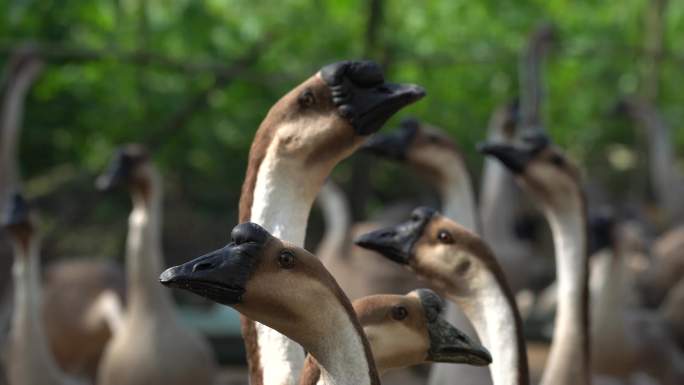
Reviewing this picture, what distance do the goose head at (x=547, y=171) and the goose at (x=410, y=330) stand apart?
2.24 meters

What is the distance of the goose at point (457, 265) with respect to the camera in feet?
15.8

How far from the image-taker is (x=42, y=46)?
466 inches

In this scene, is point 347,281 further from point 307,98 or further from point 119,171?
point 307,98

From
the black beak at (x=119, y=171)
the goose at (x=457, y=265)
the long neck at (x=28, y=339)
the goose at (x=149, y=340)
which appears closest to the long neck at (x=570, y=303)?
the goose at (x=457, y=265)

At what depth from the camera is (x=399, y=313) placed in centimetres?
404

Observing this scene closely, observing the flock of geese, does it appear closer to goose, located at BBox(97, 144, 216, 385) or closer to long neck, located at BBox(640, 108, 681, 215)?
goose, located at BBox(97, 144, 216, 385)

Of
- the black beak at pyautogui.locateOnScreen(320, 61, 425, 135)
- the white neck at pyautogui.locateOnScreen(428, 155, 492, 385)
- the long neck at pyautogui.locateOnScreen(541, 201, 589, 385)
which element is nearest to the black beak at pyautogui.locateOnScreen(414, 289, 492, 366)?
the black beak at pyautogui.locateOnScreen(320, 61, 425, 135)

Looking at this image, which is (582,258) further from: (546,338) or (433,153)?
(546,338)

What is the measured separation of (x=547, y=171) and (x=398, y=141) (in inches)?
54.3

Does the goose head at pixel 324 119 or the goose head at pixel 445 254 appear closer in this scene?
the goose head at pixel 324 119

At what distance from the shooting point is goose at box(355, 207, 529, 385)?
15.8ft

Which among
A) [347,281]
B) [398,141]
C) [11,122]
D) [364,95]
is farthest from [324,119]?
[11,122]

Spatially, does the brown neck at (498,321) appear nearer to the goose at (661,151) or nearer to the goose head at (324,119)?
the goose head at (324,119)

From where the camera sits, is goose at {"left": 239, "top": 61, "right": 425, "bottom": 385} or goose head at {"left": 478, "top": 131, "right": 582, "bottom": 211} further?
goose head at {"left": 478, "top": 131, "right": 582, "bottom": 211}
